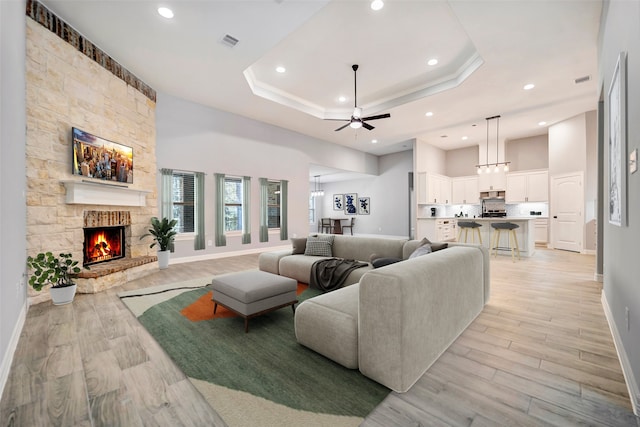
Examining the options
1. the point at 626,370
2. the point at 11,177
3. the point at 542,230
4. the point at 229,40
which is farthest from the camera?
the point at 542,230

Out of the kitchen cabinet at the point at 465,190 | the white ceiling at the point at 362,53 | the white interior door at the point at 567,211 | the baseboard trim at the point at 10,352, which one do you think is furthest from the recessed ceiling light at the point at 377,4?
the kitchen cabinet at the point at 465,190

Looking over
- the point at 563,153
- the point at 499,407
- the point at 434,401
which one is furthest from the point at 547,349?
the point at 563,153

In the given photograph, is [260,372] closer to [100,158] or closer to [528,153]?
[100,158]

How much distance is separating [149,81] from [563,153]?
33.3 feet

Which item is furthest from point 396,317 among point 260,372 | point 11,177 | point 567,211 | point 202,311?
point 567,211

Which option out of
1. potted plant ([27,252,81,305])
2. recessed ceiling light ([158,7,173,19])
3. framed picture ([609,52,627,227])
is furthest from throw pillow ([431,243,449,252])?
potted plant ([27,252,81,305])

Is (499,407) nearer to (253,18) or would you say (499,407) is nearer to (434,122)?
(253,18)

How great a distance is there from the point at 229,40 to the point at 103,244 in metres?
3.76

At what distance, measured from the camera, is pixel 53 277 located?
313cm

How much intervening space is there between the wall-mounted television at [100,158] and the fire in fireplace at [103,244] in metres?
0.86

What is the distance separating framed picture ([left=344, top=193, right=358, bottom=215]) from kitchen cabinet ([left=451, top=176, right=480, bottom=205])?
4199mm

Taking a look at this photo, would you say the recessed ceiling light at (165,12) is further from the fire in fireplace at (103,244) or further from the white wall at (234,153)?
the fire in fireplace at (103,244)

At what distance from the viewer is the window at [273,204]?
25.1 ft

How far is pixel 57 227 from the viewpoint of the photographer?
3562 millimetres
